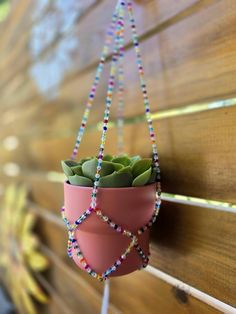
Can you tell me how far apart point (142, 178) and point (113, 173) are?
1.8 inches

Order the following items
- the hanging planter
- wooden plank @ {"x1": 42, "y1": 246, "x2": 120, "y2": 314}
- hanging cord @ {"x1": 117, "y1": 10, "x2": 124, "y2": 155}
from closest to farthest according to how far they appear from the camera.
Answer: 1. the hanging planter
2. hanging cord @ {"x1": 117, "y1": 10, "x2": 124, "y2": 155}
3. wooden plank @ {"x1": 42, "y1": 246, "x2": 120, "y2": 314}

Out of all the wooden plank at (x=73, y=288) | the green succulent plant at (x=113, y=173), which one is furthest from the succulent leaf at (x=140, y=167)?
the wooden plank at (x=73, y=288)

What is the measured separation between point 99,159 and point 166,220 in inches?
8.5

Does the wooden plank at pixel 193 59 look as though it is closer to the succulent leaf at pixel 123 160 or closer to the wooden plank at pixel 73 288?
the succulent leaf at pixel 123 160

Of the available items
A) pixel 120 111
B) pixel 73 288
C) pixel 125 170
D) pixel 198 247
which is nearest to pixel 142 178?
pixel 125 170

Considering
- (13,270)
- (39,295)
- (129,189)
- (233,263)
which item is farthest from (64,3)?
(13,270)

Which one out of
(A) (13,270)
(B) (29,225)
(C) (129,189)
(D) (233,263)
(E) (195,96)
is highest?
(E) (195,96)

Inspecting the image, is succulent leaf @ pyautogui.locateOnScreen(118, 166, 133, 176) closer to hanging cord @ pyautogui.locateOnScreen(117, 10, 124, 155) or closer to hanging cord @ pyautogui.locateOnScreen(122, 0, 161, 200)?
hanging cord @ pyautogui.locateOnScreen(122, 0, 161, 200)

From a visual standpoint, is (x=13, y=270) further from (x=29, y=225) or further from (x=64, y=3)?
(x=64, y=3)

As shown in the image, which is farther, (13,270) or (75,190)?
(13,270)

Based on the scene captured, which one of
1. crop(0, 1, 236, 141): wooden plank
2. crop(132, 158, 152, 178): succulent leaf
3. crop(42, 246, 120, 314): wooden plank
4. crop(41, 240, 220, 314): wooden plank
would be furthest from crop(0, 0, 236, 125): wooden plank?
crop(42, 246, 120, 314): wooden plank

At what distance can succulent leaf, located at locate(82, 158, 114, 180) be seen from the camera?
0.55 m

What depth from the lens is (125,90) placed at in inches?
31.8

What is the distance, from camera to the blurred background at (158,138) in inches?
22.0
